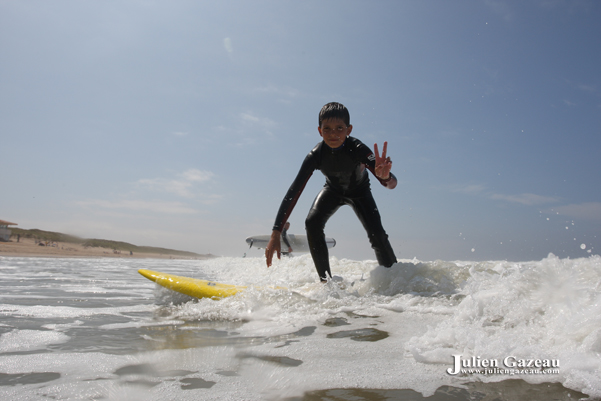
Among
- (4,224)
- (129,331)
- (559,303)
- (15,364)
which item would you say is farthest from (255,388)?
(4,224)

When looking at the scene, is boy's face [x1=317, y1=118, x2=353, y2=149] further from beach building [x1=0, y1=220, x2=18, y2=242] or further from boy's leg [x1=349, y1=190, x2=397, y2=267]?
beach building [x1=0, y1=220, x2=18, y2=242]

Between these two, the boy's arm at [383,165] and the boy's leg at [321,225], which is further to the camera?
the boy's leg at [321,225]

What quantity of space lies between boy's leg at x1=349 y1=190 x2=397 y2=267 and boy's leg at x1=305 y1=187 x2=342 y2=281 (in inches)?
9.6

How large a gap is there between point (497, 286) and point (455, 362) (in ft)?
4.08

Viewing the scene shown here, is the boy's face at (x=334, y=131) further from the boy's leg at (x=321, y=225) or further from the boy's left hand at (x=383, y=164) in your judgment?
the boy's leg at (x=321, y=225)

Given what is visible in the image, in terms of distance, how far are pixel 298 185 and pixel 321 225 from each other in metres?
0.53

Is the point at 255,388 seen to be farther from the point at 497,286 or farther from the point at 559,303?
the point at 497,286

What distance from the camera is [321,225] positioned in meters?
3.81

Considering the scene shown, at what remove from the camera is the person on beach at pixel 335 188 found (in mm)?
3438

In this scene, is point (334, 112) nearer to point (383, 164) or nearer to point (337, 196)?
point (383, 164)

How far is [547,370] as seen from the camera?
1.32m

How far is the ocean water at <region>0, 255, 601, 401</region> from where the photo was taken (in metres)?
1.22

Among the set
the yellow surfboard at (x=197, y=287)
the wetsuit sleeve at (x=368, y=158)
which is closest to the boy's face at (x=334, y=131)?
the wetsuit sleeve at (x=368, y=158)

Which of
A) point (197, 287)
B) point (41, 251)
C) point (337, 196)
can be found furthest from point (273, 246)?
point (41, 251)
